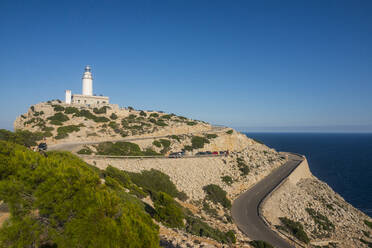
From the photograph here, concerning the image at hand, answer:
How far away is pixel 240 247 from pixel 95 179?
38.2 feet

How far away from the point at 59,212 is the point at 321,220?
102 ft

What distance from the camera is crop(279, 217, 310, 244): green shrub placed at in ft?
67.9

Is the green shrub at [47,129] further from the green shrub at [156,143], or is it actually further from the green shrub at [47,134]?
the green shrub at [156,143]

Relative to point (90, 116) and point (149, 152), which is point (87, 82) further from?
point (149, 152)

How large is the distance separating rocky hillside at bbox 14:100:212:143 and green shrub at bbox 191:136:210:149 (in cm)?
657

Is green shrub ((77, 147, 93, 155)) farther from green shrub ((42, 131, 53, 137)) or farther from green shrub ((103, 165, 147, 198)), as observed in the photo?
green shrub ((42, 131, 53, 137))

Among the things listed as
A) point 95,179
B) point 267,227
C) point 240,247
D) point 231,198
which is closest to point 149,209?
point 240,247

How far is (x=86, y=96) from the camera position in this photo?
55688mm

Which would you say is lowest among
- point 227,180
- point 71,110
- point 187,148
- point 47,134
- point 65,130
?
point 227,180

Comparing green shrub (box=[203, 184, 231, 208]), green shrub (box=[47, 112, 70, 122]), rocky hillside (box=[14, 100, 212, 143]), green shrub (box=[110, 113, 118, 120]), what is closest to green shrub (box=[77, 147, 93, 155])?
rocky hillside (box=[14, 100, 212, 143])

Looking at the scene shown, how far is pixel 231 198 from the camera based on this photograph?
27.7m

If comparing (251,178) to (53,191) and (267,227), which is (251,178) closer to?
(267,227)

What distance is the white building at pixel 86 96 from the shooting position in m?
54.6

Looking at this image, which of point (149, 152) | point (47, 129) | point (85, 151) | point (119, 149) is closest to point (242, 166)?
point (149, 152)
